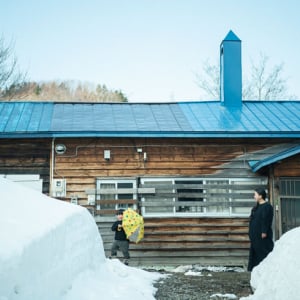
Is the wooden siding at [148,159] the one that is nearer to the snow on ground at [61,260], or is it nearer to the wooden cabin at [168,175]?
the wooden cabin at [168,175]

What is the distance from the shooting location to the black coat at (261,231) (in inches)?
272

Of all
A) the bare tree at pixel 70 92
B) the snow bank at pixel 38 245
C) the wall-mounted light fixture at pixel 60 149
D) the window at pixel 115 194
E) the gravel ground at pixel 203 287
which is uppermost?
the bare tree at pixel 70 92

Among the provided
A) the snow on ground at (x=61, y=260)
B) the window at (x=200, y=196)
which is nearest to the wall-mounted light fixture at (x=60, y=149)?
the window at (x=200, y=196)

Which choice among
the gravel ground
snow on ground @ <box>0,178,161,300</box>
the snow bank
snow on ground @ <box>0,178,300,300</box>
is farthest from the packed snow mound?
the snow bank

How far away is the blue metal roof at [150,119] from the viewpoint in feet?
34.4

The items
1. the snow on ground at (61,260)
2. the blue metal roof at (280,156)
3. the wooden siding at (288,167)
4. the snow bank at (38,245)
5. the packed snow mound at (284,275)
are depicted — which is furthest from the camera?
the wooden siding at (288,167)

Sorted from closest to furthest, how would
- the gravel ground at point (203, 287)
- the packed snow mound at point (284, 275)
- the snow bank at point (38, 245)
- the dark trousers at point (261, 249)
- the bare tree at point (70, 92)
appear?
the snow bank at point (38, 245), the packed snow mound at point (284, 275), the gravel ground at point (203, 287), the dark trousers at point (261, 249), the bare tree at point (70, 92)

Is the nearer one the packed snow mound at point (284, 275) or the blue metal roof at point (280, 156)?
the packed snow mound at point (284, 275)

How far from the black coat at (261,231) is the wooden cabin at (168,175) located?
3360mm

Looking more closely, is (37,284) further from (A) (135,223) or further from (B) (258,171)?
(B) (258,171)

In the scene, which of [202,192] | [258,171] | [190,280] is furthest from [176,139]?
[190,280]

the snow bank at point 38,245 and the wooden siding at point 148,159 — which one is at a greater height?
the wooden siding at point 148,159

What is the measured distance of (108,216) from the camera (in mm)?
10531

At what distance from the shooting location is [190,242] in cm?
1062
